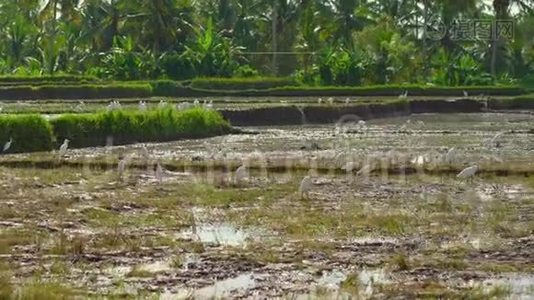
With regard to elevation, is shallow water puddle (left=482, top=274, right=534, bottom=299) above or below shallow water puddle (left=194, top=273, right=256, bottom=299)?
below

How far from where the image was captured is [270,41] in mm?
46844

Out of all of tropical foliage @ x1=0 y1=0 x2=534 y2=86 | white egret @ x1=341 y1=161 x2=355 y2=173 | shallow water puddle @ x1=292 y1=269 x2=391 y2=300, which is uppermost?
tropical foliage @ x1=0 y1=0 x2=534 y2=86

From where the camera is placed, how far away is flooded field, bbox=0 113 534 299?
6.55m

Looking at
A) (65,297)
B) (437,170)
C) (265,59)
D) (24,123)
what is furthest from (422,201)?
(265,59)

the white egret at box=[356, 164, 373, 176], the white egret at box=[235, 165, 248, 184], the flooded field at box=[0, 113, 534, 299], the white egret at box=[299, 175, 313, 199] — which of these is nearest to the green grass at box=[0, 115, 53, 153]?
the flooded field at box=[0, 113, 534, 299]

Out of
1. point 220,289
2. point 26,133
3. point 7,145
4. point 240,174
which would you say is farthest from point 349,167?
point 220,289

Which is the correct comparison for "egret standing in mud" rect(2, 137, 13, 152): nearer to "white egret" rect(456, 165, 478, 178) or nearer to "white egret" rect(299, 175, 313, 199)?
"white egret" rect(299, 175, 313, 199)

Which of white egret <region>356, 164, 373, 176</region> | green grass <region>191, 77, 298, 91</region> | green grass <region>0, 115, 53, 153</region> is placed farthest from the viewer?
green grass <region>191, 77, 298, 91</region>

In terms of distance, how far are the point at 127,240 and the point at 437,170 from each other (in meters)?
6.74

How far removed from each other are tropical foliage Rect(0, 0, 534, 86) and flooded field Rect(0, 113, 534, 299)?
2202 centimetres

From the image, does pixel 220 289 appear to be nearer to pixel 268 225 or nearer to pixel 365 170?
pixel 268 225

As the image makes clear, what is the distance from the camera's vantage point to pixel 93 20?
Result: 140 ft

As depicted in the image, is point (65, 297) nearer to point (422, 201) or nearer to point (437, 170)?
point (422, 201)
